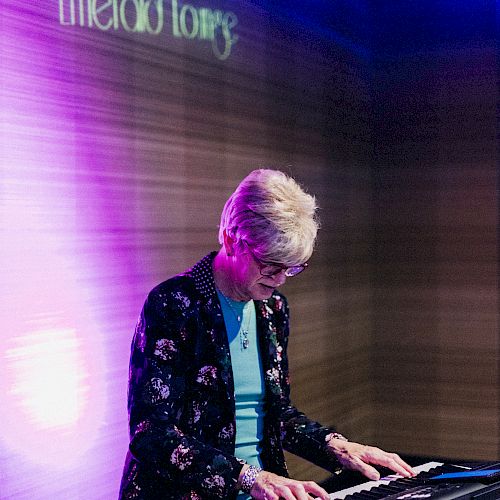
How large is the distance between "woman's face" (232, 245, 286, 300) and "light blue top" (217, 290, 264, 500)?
0.07 meters

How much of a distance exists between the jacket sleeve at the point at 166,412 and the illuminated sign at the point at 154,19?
103cm

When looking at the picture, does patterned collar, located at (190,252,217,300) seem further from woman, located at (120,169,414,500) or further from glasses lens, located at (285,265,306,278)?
glasses lens, located at (285,265,306,278)

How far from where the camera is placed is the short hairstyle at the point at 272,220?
2346mm

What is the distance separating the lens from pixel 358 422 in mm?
4820

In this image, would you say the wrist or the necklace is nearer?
the wrist

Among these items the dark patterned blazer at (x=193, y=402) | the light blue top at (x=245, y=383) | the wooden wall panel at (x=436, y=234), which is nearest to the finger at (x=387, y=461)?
the dark patterned blazer at (x=193, y=402)

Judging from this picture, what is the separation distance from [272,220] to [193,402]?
0.56m

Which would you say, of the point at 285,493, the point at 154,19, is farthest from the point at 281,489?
the point at 154,19

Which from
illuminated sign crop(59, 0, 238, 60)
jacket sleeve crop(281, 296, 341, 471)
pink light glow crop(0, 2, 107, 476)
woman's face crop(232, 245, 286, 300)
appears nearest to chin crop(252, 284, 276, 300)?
woman's face crop(232, 245, 286, 300)

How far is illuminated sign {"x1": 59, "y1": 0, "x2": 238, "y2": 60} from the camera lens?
9.18 feet

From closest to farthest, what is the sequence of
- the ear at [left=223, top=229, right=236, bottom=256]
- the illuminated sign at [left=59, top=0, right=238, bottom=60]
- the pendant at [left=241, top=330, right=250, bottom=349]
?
the ear at [left=223, top=229, right=236, bottom=256] < the pendant at [left=241, top=330, right=250, bottom=349] < the illuminated sign at [left=59, top=0, right=238, bottom=60]

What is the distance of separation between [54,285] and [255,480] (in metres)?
0.93

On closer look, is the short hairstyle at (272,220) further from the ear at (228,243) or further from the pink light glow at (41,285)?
the pink light glow at (41,285)

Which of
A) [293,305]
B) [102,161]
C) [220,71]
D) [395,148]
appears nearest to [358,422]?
[293,305]
